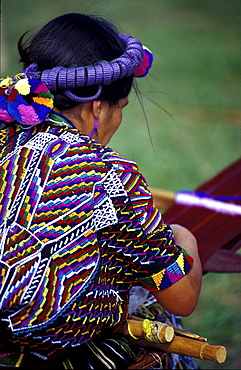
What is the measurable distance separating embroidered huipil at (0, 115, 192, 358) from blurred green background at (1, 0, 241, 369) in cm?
23

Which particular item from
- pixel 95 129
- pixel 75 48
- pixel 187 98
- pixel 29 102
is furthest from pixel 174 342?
pixel 187 98

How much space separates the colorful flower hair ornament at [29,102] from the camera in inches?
58.9

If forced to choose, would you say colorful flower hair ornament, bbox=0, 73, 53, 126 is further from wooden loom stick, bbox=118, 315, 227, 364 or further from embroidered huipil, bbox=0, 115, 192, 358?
wooden loom stick, bbox=118, 315, 227, 364

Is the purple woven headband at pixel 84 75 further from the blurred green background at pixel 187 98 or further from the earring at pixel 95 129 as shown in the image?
the blurred green background at pixel 187 98

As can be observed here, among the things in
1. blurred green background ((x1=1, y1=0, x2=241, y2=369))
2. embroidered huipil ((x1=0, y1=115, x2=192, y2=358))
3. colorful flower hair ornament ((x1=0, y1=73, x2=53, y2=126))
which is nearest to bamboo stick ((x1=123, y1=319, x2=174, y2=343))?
embroidered huipil ((x1=0, y1=115, x2=192, y2=358))

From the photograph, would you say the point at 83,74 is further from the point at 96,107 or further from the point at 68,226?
the point at 68,226

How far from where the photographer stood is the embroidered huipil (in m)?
1.42

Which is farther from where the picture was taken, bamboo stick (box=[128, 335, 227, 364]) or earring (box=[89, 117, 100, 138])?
earring (box=[89, 117, 100, 138])

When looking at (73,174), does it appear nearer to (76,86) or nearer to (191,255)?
(76,86)

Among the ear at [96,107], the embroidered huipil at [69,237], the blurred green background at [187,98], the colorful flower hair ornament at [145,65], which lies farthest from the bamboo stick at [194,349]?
the colorful flower hair ornament at [145,65]

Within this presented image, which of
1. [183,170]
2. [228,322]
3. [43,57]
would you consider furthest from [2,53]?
[43,57]

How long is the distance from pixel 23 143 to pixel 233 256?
1.10m

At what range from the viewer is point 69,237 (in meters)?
1.42

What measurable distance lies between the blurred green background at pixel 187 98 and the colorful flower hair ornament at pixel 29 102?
32 cm
